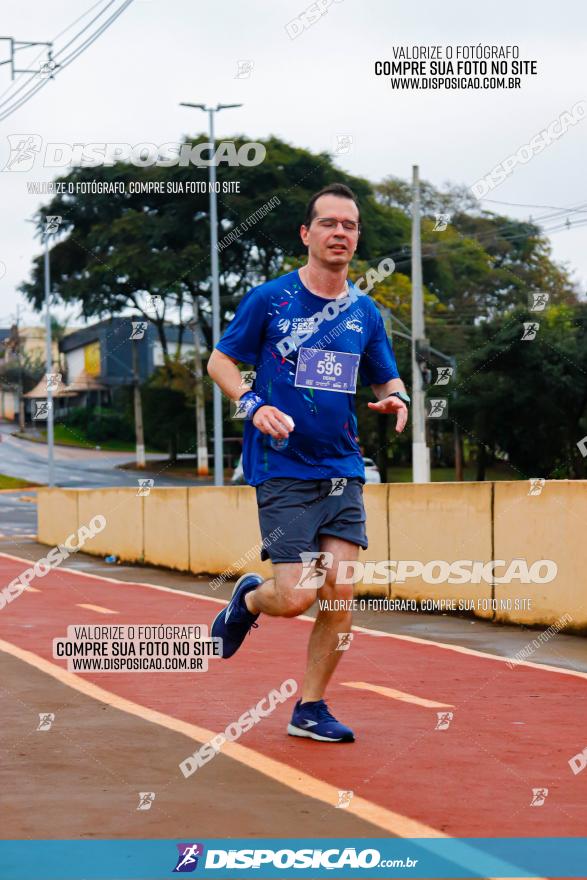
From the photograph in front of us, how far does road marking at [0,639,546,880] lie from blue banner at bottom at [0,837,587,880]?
0.04m

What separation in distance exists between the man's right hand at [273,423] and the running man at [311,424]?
174mm

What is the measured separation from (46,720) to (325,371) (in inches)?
73.4

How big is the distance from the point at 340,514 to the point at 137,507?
14587 mm

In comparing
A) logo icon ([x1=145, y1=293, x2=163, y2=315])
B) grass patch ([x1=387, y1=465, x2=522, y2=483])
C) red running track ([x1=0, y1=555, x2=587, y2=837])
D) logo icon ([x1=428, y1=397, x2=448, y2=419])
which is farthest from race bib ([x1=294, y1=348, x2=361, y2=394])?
grass patch ([x1=387, y1=465, x2=522, y2=483])

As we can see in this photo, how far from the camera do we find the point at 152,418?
64.4 meters

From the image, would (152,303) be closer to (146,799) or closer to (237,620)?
(237,620)

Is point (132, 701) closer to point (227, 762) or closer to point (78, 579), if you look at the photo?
point (227, 762)

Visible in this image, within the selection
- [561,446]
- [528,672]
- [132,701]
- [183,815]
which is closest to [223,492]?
[528,672]

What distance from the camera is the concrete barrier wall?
10.9 m

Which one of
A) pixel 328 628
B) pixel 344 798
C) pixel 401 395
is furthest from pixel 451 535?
pixel 344 798

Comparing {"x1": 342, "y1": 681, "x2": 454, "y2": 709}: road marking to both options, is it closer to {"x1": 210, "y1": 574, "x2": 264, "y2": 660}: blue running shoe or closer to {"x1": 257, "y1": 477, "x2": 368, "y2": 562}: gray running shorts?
{"x1": 210, "y1": 574, "x2": 264, "y2": 660}: blue running shoe

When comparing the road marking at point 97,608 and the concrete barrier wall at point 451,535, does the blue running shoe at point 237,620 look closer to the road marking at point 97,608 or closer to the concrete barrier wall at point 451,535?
the concrete barrier wall at point 451,535

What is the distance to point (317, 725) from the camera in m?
5.97

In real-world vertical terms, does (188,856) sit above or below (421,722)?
above
